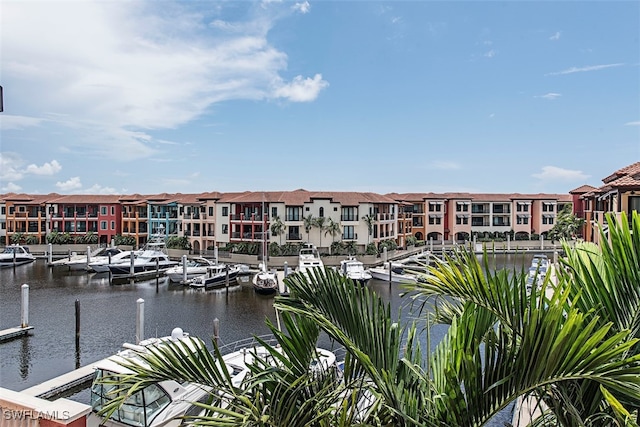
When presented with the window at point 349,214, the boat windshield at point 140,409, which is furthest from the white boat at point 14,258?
the boat windshield at point 140,409

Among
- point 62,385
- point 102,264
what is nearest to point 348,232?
point 102,264

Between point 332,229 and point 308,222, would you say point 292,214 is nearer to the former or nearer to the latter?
point 308,222

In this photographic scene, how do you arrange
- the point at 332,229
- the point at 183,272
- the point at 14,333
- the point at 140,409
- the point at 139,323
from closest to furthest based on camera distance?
the point at 140,409 < the point at 139,323 < the point at 14,333 < the point at 183,272 < the point at 332,229

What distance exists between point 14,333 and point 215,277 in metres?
16.1

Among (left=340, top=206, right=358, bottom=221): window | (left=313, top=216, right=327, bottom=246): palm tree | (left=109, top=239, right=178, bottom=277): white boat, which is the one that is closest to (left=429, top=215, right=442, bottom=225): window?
(left=340, top=206, right=358, bottom=221): window

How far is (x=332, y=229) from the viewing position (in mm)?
50656

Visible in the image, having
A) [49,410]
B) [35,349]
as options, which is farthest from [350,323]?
[35,349]

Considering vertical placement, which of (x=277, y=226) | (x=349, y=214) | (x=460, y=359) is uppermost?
(x=349, y=214)

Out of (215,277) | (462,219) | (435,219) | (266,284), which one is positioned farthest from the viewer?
(462,219)

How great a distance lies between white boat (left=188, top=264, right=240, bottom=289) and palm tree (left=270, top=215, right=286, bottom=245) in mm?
9639

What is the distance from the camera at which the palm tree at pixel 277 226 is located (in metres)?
49.5

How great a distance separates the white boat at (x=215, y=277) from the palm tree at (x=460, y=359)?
1321 inches

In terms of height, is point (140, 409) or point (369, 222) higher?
point (369, 222)

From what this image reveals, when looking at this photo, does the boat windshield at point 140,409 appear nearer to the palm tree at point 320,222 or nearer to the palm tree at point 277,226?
the palm tree at point 277,226
